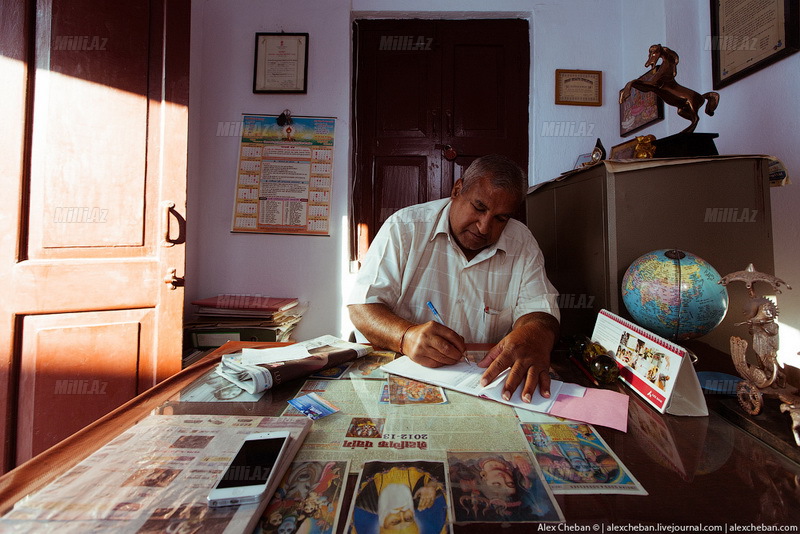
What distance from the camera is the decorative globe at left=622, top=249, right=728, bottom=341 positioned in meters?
0.97

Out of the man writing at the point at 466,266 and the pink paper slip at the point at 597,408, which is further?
the man writing at the point at 466,266

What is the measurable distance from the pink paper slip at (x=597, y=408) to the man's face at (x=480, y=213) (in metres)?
0.73

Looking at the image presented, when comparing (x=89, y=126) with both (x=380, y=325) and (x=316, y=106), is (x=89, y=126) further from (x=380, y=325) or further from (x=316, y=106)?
(x=380, y=325)

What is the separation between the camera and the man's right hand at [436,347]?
3.11ft

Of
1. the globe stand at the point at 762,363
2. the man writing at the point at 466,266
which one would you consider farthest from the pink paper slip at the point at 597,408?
the man writing at the point at 466,266

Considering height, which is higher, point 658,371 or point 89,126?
point 89,126

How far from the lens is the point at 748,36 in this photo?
1.43 m

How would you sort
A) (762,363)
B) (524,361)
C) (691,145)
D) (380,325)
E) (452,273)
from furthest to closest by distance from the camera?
(452,273)
(691,145)
(380,325)
(524,361)
(762,363)

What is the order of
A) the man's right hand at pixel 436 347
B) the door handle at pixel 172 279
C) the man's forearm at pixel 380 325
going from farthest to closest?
1. the door handle at pixel 172 279
2. the man's forearm at pixel 380 325
3. the man's right hand at pixel 436 347

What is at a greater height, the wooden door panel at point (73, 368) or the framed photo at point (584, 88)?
the framed photo at point (584, 88)

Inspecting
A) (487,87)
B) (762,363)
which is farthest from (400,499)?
(487,87)

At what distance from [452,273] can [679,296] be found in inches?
30.5

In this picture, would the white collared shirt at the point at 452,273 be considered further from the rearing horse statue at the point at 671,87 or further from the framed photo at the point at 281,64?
the framed photo at the point at 281,64

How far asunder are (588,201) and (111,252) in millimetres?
2086
